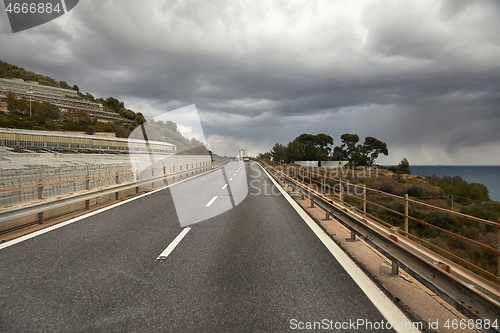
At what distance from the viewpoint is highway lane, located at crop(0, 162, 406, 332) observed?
309cm

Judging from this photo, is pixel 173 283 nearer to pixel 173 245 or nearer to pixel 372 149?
pixel 173 245

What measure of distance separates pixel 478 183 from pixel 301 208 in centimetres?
6292

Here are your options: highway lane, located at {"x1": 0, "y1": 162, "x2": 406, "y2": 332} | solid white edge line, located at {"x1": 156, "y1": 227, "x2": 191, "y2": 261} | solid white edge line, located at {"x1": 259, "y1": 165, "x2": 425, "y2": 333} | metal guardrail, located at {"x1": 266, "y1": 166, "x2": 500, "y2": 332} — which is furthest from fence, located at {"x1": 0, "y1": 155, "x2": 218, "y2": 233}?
metal guardrail, located at {"x1": 266, "y1": 166, "x2": 500, "y2": 332}

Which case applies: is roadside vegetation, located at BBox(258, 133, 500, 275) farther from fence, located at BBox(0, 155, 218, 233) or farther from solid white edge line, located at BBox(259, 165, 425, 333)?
fence, located at BBox(0, 155, 218, 233)

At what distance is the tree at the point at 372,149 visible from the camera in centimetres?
10894

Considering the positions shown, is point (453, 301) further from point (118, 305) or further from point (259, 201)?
point (259, 201)

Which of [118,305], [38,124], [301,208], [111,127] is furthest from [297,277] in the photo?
[111,127]

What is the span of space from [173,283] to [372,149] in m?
116

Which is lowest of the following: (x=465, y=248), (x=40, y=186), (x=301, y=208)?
(x=465, y=248)

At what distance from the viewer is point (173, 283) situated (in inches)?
159

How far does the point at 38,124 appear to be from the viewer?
64688 millimetres

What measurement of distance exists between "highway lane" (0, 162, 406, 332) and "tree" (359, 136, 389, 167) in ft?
364

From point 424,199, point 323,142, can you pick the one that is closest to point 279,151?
point 323,142

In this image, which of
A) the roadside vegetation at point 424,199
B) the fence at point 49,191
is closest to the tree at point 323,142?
the roadside vegetation at point 424,199
